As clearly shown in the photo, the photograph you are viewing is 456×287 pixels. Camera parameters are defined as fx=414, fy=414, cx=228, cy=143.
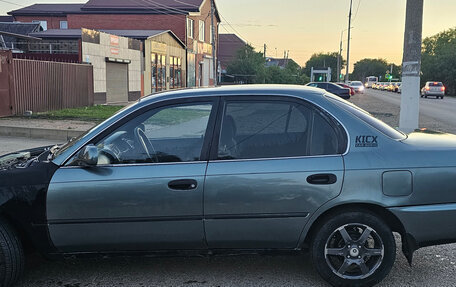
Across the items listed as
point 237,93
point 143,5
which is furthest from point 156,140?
point 143,5

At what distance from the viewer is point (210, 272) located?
3.65 m

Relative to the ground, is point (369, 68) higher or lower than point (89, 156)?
higher

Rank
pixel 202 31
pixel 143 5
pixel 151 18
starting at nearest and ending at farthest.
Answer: pixel 151 18 < pixel 143 5 < pixel 202 31

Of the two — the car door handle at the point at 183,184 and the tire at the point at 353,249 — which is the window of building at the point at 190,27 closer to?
the car door handle at the point at 183,184

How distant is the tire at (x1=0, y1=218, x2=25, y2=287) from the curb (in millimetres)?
8220

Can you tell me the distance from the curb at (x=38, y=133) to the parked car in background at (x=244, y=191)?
815 centimetres

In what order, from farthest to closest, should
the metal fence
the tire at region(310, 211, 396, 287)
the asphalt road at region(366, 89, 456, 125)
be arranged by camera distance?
the asphalt road at region(366, 89, 456, 125)
the metal fence
the tire at region(310, 211, 396, 287)

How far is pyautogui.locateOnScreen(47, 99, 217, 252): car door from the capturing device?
3.13m

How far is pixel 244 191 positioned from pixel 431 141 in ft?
5.54

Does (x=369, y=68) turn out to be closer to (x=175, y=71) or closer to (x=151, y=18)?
(x=151, y=18)

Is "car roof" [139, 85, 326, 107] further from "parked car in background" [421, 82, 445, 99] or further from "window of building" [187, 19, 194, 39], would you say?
"parked car in background" [421, 82, 445, 99]

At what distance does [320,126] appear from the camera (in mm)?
3301

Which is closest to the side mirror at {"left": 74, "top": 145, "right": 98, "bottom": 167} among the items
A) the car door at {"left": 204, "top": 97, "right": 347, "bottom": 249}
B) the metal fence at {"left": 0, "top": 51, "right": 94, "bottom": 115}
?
the car door at {"left": 204, "top": 97, "right": 347, "bottom": 249}

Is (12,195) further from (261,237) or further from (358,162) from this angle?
(358,162)
